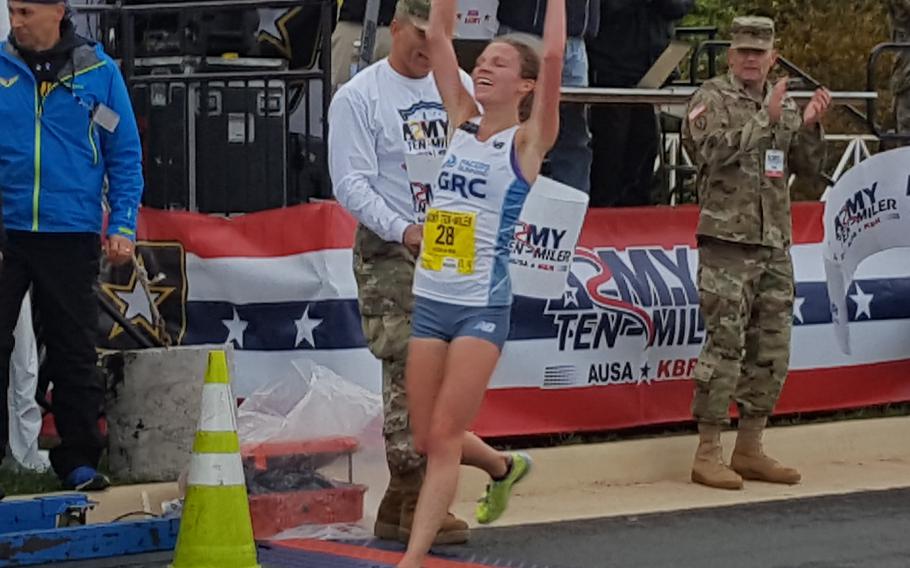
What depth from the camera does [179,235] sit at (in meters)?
8.98

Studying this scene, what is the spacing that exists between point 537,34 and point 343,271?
87.9 inches

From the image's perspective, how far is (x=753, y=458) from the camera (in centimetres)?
934

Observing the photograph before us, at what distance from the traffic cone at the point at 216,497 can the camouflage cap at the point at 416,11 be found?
5.07 ft

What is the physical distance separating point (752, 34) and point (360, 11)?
230 centimetres

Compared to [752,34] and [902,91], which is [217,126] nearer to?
[752,34]

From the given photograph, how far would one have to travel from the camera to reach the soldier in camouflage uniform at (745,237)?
360 inches

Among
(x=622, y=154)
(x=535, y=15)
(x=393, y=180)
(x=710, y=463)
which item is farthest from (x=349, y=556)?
(x=622, y=154)

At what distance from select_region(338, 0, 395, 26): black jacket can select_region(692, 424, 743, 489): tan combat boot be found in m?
2.72

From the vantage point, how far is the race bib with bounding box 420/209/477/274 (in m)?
6.72

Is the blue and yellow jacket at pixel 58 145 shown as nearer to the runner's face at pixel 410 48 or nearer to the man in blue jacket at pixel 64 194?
the man in blue jacket at pixel 64 194

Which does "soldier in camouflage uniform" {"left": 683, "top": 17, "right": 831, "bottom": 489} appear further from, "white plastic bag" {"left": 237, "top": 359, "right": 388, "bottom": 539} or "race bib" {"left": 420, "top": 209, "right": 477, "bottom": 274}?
"race bib" {"left": 420, "top": 209, "right": 477, "bottom": 274}

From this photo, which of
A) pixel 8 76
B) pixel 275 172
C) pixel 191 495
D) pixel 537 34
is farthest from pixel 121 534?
pixel 537 34

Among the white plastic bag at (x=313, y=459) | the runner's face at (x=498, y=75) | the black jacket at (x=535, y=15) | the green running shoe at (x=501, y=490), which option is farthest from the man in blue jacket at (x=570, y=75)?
the runner's face at (x=498, y=75)

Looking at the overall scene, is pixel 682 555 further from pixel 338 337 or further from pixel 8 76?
pixel 8 76
